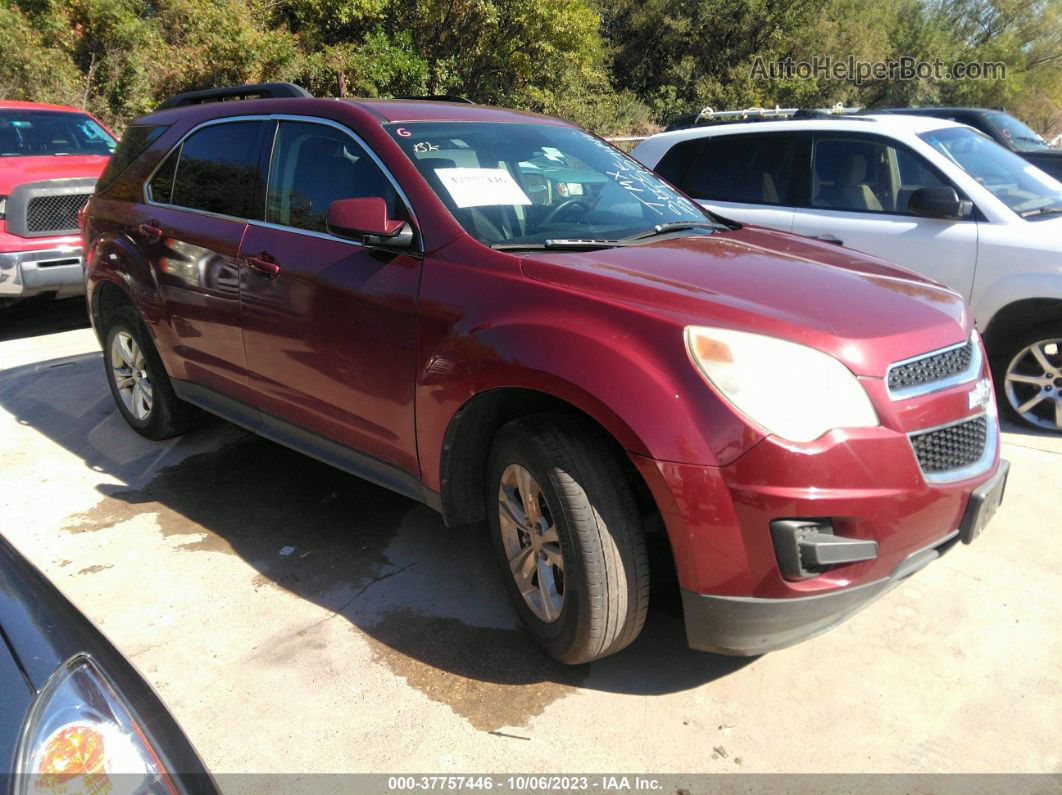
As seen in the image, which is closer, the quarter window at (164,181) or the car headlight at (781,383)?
the car headlight at (781,383)

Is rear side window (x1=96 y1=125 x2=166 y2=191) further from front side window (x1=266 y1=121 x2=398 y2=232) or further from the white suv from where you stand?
the white suv

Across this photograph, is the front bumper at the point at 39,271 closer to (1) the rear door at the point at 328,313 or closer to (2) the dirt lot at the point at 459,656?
(2) the dirt lot at the point at 459,656

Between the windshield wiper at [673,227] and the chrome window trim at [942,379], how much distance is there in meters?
1.13

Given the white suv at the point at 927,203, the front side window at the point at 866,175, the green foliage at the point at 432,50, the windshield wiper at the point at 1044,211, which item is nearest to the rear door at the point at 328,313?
the white suv at the point at 927,203

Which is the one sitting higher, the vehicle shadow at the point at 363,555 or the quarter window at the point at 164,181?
the quarter window at the point at 164,181

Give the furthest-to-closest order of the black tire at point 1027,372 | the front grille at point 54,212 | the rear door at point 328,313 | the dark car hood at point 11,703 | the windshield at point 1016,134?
the windshield at point 1016,134, the front grille at point 54,212, the black tire at point 1027,372, the rear door at point 328,313, the dark car hood at point 11,703

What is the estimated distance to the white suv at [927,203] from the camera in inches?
186

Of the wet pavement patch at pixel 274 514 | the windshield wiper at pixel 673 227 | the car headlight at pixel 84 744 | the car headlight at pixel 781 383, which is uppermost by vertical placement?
the windshield wiper at pixel 673 227

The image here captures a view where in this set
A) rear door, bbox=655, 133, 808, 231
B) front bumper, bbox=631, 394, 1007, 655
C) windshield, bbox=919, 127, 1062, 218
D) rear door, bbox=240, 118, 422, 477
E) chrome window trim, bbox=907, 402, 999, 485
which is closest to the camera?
front bumper, bbox=631, 394, 1007, 655

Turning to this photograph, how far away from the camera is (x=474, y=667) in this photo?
285cm

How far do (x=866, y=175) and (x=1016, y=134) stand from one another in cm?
607

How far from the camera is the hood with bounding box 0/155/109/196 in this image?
7.21 m

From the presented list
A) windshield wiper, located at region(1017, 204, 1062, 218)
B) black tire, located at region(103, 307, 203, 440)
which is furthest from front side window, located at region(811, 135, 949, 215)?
black tire, located at region(103, 307, 203, 440)

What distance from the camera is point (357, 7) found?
16.6 meters
